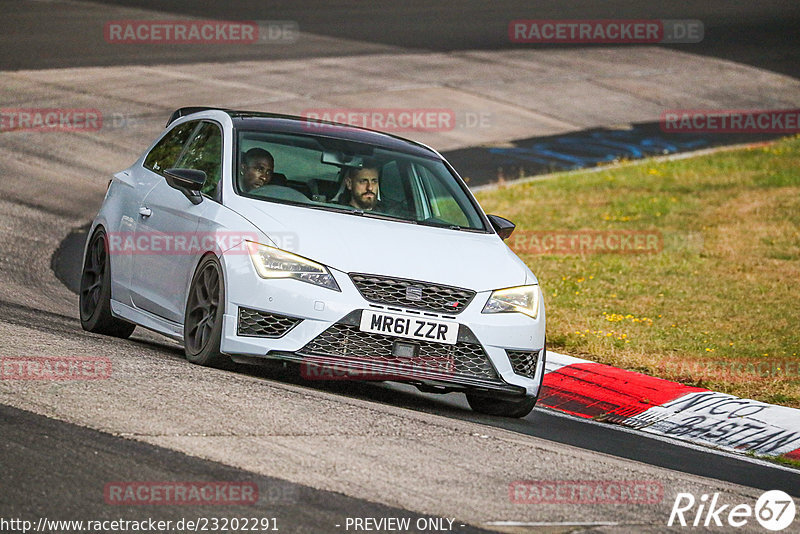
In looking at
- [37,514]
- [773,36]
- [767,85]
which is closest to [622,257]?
[37,514]

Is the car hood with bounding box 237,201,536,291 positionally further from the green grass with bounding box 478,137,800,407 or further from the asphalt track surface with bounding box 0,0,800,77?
the asphalt track surface with bounding box 0,0,800,77

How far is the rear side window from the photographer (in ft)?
31.9

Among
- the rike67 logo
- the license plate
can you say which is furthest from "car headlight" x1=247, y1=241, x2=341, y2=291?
the rike67 logo

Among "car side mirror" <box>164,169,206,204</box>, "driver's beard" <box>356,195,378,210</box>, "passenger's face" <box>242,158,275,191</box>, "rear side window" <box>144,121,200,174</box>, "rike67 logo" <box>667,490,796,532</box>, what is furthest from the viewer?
"rear side window" <box>144,121,200,174</box>

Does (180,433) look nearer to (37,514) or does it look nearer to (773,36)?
(37,514)

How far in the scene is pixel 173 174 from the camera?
852cm

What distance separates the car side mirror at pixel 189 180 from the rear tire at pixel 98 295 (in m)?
1.19

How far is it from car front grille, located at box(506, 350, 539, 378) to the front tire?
1.71 meters

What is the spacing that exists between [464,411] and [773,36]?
32186 mm

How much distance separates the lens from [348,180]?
29.2 ft

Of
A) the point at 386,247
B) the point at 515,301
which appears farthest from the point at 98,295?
the point at 515,301

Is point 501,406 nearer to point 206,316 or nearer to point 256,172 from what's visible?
point 206,316

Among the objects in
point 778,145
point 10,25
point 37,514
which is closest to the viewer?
point 37,514

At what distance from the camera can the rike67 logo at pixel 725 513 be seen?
20.0 feet
